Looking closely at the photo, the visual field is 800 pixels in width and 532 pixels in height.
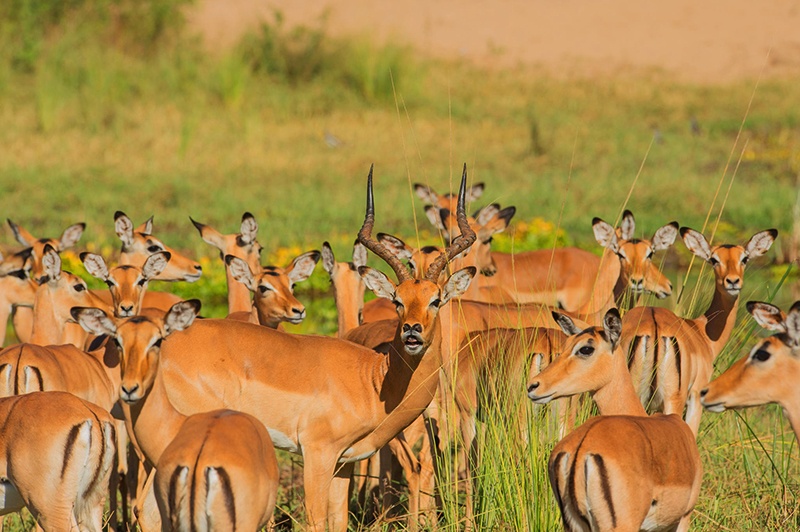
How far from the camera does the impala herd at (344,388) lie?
4332 millimetres

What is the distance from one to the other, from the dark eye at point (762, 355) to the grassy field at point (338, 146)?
1.41 m

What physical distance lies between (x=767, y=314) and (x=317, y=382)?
1.97 meters

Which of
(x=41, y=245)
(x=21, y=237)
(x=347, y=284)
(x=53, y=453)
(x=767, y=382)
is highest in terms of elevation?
(x=767, y=382)

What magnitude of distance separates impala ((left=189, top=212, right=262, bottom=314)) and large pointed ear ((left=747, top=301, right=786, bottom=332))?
396 cm

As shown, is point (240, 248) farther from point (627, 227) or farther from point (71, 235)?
point (627, 227)

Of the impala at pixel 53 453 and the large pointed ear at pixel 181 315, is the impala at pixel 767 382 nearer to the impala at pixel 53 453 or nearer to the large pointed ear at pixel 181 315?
the large pointed ear at pixel 181 315

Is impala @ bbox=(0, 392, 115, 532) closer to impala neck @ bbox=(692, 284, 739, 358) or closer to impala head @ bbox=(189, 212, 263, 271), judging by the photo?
impala neck @ bbox=(692, 284, 739, 358)

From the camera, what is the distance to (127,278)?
721 centimetres

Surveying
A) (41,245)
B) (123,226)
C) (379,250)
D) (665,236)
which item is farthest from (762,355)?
(41,245)

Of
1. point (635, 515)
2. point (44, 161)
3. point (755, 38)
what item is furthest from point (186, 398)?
point (755, 38)

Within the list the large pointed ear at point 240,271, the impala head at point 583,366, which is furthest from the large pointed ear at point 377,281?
the large pointed ear at point 240,271

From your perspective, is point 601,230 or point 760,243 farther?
point 601,230

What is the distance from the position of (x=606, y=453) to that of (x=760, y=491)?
65.9 inches

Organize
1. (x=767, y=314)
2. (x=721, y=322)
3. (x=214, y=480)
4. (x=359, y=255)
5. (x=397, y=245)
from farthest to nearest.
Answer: (x=359, y=255)
(x=397, y=245)
(x=721, y=322)
(x=767, y=314)
(x=214, y=480)
